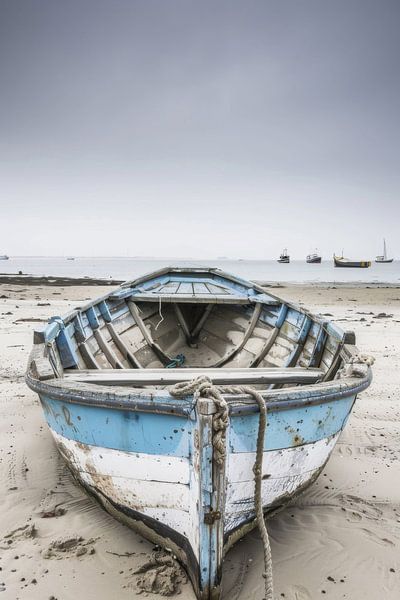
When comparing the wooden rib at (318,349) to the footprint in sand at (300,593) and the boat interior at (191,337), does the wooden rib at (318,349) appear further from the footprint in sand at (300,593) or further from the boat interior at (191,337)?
the footprint in sand at (300,593)

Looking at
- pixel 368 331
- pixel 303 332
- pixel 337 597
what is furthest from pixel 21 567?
pixel 368 331

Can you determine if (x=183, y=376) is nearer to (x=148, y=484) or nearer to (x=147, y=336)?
(x=148, y=484)

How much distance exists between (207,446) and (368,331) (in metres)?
10.4

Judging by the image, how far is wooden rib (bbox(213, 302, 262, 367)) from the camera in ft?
18.8

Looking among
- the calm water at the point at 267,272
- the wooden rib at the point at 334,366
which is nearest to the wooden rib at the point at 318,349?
the wooden rib at the point at 334,366

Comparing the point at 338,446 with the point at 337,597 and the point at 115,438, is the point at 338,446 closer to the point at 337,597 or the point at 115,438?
the point at 337,597

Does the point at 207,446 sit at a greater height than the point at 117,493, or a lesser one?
greater

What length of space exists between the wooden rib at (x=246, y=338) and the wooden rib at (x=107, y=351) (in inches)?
56.6

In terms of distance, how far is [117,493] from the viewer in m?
2.71

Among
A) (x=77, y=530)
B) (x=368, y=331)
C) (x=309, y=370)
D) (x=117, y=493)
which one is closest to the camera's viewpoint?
(x=117, y=493)

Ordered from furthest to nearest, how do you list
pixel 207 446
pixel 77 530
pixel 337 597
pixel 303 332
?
1. pixel 303 332
2. pixel 77 530
3. pixel 337 597
4. pixel 207 446

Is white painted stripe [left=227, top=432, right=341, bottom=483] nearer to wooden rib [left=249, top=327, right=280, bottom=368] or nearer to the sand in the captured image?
the sand

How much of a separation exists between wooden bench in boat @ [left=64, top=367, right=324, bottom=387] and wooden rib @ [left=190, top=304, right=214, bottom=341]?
8.09 ft

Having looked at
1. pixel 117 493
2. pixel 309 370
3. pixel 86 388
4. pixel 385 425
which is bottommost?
pixel 385 425
